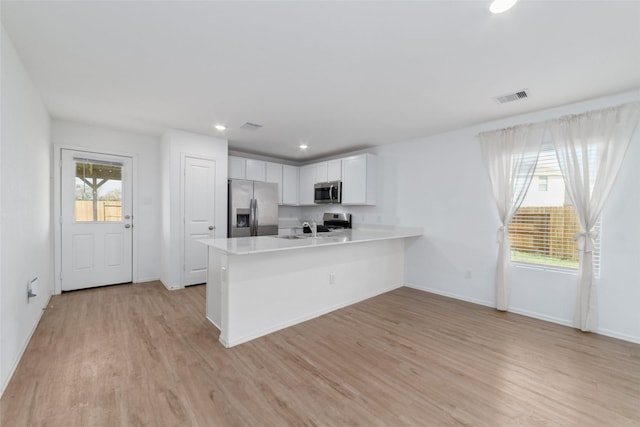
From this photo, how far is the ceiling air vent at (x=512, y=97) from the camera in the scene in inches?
109

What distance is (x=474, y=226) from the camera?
12.6 ft

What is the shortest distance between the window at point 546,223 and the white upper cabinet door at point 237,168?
448cm

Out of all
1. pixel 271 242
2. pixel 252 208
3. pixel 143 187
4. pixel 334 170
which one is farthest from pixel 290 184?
pixel 271 242

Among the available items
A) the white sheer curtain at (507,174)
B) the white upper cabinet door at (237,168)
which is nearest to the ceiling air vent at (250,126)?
the white upper cabinet door at (237,168)

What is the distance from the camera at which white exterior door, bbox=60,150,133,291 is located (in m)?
3.99

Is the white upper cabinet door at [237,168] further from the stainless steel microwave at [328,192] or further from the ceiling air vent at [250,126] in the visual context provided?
the stainless steel microwave at [328,192]

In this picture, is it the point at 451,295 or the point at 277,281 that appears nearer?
the point at 277,281

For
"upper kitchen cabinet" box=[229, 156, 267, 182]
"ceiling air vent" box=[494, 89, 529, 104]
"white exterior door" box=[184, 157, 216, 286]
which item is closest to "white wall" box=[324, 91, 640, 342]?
"ceiling air vent" box=[494, 89, 529, 104]

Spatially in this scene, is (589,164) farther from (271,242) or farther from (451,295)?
(271,242)

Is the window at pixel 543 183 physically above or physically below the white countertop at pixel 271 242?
above

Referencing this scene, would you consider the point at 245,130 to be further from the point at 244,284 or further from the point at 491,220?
the point at 491,220

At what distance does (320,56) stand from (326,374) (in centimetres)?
249

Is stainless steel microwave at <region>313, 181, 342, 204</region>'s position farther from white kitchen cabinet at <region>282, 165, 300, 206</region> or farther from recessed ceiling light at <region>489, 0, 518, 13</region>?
recessed ceiling light at <region>489, 0, 518, 13</region>

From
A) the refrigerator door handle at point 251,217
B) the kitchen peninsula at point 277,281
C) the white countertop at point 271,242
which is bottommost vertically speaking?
the kitchen peninsula at point 277,281
